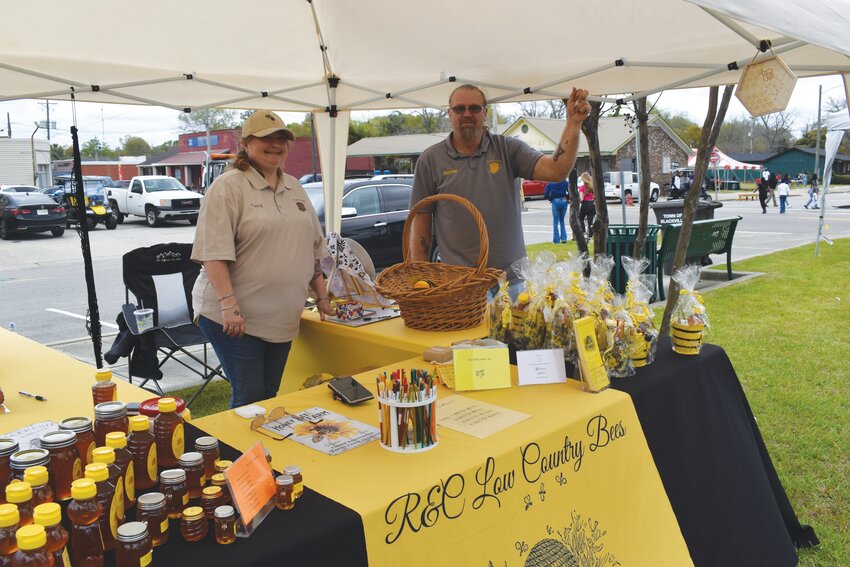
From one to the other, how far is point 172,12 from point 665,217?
777 cm

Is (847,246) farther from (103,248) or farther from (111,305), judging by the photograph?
(103,248)

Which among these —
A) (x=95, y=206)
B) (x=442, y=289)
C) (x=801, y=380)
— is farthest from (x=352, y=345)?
(x=95, y=206)

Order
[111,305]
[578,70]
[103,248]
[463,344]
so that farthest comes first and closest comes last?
1. [103,248]
2. [111,305]
3. [578,70]
4. [463,344]

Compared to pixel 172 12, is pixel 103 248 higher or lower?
lower

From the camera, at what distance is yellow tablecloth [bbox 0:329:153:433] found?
1.92m

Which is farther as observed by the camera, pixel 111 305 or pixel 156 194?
pixel 156 194

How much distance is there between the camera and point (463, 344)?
2168mm

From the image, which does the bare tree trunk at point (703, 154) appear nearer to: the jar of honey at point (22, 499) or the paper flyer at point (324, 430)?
the paper flyer at point (324, 430)

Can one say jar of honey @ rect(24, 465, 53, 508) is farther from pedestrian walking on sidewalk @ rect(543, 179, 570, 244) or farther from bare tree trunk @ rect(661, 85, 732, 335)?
pedestrian walking on sidewalk @ rect(543, 179, 570, 244)

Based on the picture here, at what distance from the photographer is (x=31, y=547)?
897 millimetres

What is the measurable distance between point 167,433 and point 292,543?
39cm

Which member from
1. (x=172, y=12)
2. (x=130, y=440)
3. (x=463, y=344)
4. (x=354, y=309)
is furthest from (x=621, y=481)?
(x=172, y=12)

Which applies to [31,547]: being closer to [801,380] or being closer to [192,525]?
[192,525]

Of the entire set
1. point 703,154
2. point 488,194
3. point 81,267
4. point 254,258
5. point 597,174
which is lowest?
point 81,267
